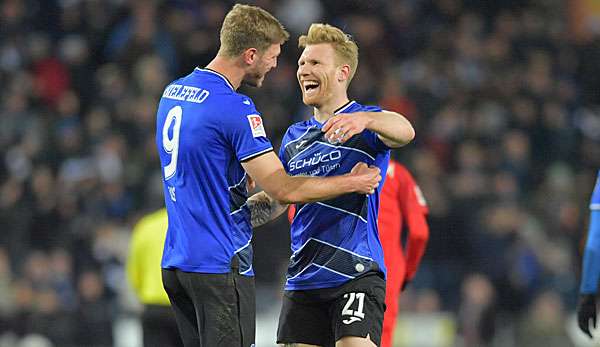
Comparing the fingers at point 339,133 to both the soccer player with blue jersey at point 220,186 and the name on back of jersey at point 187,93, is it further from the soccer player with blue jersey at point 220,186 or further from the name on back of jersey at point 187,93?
the name on back of jersey at point 187,93

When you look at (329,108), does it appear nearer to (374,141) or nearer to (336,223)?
(374,141)

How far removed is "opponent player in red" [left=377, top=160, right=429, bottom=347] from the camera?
6457 mm

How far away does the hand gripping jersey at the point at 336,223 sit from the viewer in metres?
5.17

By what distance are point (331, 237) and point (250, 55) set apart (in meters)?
0.99

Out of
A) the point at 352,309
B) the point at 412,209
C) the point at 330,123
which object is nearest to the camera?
the point at 330,123

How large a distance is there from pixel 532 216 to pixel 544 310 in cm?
154

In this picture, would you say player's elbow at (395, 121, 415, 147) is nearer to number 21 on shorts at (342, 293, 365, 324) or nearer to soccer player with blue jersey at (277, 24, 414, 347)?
soccer player with blue jersey at (277, 24, 414, 347)

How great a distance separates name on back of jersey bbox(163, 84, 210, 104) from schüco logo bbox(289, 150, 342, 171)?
729 millimetres

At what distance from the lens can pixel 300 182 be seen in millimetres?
4766

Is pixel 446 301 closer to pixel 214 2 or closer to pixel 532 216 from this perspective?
Answer: pixel 532 216

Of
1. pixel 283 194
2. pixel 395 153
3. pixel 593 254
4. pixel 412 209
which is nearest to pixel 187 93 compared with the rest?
pixel 283 194

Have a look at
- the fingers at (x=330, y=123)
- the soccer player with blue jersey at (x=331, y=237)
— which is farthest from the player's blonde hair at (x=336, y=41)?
the fingers at (x=330, y=123)

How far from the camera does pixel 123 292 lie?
1060 centimetres

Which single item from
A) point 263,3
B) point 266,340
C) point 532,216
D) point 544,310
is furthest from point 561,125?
point 266,340
